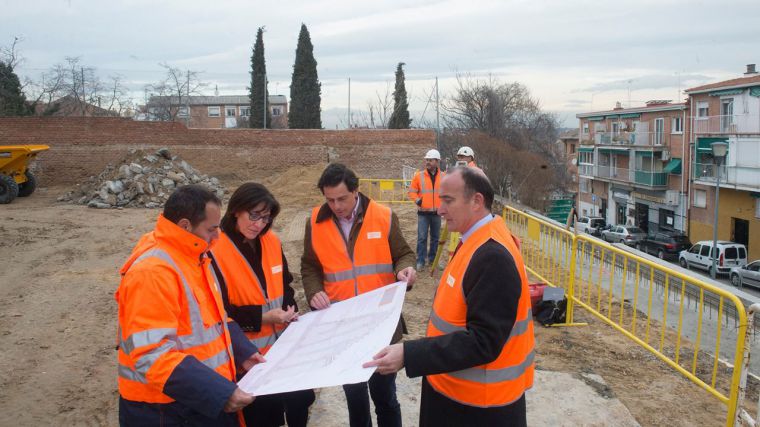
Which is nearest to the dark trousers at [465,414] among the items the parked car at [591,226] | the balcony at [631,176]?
the parked car at [591,226]

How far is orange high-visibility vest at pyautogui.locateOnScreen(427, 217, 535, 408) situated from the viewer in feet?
7.82

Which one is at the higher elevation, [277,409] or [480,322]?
[480,322]

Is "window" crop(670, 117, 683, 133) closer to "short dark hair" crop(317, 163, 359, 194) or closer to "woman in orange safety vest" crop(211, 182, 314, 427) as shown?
"short dark hair" crop(317, 163, 359, 194)

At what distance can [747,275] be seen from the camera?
24.2 metres

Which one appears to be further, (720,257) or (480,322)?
(720,257)

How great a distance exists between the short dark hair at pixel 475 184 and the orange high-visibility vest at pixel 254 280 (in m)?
1.29

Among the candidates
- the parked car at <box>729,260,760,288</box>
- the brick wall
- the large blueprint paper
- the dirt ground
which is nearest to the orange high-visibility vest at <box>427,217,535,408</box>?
the large blueprint paper

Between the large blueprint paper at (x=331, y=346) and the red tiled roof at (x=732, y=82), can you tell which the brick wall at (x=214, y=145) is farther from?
the large blueprint paper at (x=331, y=346)

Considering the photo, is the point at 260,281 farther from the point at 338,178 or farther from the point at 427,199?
the point at 427,199

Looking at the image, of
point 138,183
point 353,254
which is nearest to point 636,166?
point 138,183

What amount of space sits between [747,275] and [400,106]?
955 inches

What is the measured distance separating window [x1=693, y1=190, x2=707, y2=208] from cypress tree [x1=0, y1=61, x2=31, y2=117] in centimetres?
4167

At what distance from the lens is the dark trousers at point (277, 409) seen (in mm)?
3211

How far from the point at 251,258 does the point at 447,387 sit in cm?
132
